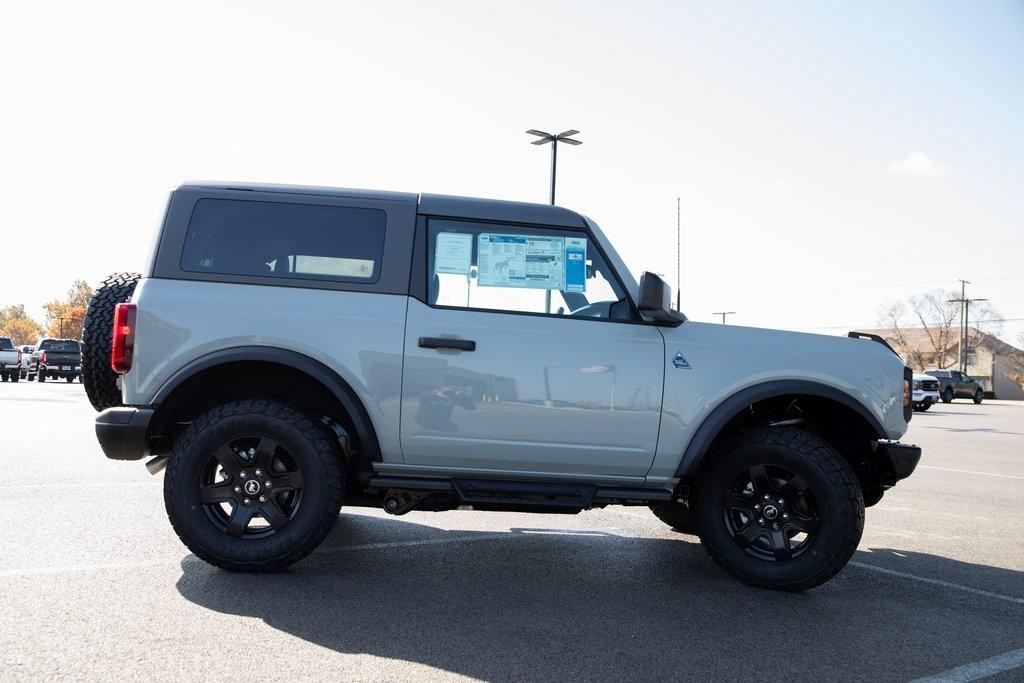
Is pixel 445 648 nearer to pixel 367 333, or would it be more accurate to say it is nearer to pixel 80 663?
pixel 80 663

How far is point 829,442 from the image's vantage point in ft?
18.2

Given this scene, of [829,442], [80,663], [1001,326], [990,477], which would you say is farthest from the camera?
[1001,326]

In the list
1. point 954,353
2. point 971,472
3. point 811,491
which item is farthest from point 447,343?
point 954,353

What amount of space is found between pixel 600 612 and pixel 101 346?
3174mm

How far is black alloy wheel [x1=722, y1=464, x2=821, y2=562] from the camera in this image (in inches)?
196

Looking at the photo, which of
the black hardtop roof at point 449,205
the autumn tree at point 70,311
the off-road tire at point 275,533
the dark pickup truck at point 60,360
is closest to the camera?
the off-road tire at point 275,533

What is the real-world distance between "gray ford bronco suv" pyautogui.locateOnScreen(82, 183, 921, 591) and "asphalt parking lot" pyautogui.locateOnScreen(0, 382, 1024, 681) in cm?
40

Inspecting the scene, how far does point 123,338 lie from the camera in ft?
16.0

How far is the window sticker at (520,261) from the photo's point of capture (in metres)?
5.08

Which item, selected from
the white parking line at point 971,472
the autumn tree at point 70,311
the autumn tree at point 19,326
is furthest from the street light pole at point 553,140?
the autumn tree at point 19,326

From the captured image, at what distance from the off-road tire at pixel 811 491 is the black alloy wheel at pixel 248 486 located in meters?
2.30

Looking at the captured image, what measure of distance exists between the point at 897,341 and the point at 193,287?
106 m

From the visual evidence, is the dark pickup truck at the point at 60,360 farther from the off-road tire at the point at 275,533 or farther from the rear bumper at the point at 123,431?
the off-road tire at the point at 275,533

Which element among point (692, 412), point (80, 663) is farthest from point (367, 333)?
point (80, 663)
